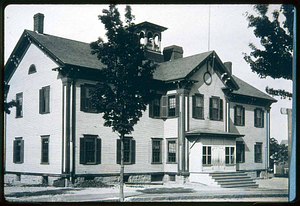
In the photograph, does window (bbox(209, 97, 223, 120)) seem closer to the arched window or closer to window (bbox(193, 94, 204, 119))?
window (bbox(193, 94, 204, 119))

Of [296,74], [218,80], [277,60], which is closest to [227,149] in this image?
[218,80]

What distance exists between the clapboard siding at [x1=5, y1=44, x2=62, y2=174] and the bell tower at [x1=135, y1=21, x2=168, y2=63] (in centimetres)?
758

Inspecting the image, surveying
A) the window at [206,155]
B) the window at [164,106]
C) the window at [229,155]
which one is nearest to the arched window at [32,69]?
the window at [164,106]

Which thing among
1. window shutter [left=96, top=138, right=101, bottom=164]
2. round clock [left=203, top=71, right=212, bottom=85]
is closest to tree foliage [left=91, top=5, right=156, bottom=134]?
window shutter [left=96, top=138, right=101, bottom=164]

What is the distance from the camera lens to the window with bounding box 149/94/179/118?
2562 cm

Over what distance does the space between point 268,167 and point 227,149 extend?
7.55 metres

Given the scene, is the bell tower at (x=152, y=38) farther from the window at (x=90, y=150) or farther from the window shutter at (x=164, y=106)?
the window at (x=90, y=150)

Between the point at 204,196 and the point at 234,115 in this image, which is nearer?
the point at 204,196

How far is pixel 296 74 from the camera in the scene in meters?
12.4

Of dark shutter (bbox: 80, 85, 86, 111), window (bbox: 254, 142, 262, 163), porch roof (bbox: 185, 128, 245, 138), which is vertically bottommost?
window (bbox: 254, 142, 262, 163)

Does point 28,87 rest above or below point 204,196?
above

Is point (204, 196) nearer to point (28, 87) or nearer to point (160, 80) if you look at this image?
point (160, 80)

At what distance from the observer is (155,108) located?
25.8 m

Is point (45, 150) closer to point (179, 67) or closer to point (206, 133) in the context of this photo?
point (206, 133)
